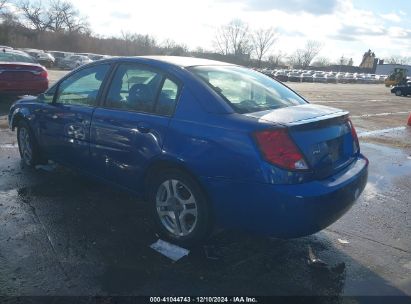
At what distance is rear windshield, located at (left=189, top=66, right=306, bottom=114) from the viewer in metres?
3.53

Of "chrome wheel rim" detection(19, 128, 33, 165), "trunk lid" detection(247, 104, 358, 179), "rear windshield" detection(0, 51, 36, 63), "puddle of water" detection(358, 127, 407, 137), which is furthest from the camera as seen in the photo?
"rear windshield" detection(0, 51, 36, 63)

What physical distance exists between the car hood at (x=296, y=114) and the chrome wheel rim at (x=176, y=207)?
893mm

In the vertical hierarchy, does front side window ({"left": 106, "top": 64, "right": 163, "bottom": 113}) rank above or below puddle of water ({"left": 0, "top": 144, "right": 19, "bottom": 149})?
above

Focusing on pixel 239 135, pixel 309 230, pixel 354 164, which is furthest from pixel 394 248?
pixel 239 135

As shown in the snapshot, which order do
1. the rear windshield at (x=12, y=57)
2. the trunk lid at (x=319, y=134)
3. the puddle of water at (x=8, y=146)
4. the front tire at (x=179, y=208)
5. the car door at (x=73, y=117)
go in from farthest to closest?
the rear windshield at (x=12, y=57) → the puddle of water at (x=8, y=146) → the car door at (x=73, y=117) → the front tire at (x=179, y=208) → the trunk lid at (x=319, y=134)

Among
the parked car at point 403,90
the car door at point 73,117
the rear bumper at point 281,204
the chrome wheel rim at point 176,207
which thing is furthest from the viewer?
the parked car at point 403,90

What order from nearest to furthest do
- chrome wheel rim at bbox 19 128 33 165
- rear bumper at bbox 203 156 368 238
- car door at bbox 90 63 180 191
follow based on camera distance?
→ rear bumper at bbox 203 156 368 238 < car door at bbox 90 63 180 191 < chrome wheel rim at bbox 19 128 33 165

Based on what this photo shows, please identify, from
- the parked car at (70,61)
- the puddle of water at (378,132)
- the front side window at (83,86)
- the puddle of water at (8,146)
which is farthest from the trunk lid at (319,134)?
the parked car at (70,61)

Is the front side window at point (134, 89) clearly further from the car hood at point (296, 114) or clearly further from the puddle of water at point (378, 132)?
the puddle of water at point (378, 132)

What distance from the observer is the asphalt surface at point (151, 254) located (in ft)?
9.91

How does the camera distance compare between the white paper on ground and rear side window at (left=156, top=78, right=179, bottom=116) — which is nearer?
the white paper on ground

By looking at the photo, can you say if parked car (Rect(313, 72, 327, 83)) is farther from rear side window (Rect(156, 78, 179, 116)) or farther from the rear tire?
rear side window (Rect(156, 78, 179, 116))

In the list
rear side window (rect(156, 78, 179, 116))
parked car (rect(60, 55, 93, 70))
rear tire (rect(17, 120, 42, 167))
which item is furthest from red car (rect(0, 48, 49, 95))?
parked car (rect(60, 55, 93, 70))

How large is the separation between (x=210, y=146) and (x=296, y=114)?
0.82 m
